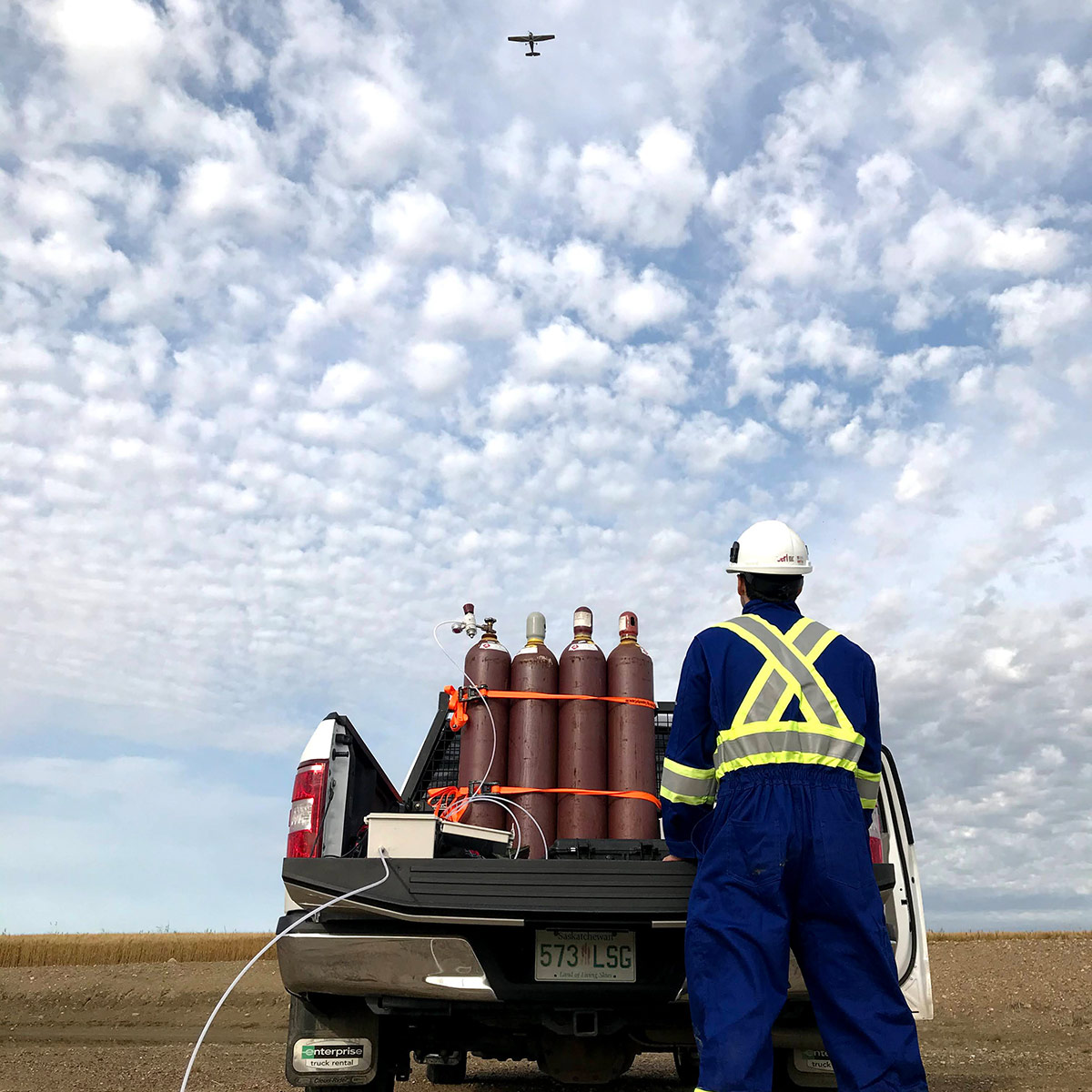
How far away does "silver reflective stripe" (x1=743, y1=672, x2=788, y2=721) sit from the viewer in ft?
11.6

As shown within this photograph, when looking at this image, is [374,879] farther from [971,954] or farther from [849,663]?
[971,954]

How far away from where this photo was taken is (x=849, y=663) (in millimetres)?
3758

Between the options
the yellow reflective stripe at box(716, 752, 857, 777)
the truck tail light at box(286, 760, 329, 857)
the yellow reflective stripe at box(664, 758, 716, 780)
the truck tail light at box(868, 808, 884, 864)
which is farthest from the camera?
the truck tail light at box(868, 808, 884, 864)

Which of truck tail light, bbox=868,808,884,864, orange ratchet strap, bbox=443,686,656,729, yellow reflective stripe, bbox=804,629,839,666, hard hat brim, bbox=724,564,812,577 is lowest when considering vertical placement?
truck tail light, bbox=868,808,884,864

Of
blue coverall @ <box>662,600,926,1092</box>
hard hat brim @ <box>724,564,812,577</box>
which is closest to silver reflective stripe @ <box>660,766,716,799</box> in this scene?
blue coverall @ <box>662,600,926,1092</box>

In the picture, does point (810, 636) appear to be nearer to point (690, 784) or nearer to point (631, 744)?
point (690, 784)

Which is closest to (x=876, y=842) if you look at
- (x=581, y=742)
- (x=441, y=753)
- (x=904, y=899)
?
(x=904, y=899)

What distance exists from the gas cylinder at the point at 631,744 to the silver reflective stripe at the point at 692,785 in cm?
221

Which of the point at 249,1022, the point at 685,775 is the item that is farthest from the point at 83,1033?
the point at 685,775

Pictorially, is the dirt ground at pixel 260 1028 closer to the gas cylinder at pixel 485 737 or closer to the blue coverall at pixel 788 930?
the gas cylinder at pixel 485 737

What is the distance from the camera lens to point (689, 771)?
3662mm

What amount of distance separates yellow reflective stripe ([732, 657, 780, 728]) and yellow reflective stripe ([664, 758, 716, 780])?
235mm

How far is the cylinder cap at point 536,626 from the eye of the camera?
21.1 ft

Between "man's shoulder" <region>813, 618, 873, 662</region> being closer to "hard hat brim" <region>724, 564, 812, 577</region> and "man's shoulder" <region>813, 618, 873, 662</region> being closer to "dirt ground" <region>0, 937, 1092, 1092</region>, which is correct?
"hard hat brim" <region>724, 564, 812, 577</region>
